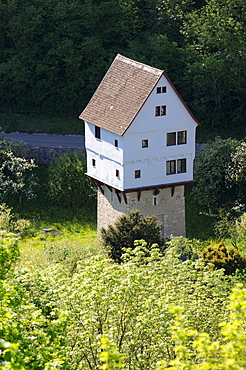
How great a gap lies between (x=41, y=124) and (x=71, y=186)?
40.0ft

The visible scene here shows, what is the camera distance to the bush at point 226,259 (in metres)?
45.3

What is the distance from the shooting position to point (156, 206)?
5300cm

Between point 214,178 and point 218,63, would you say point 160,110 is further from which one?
point 218,63

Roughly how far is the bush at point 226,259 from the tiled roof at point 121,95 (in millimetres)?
9615

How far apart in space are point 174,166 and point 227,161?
7.90 meters

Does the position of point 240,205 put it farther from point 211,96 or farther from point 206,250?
point 211,96

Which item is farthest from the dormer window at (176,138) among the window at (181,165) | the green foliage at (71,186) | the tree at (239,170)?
the green foliage at (71,186)

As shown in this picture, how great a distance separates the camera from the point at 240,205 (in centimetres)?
5550

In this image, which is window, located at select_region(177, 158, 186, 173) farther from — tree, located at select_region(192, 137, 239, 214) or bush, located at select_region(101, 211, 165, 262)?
tree, located at select_region(192, 137, 239, 214)

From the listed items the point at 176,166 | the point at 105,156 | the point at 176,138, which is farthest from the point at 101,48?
the point at 176,166

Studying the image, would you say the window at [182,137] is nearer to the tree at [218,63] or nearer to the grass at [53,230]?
the grass at [53,230]

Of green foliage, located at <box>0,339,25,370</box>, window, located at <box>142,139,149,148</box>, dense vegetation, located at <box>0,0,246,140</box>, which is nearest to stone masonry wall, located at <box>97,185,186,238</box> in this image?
window, located at <box>142,139,149,148</box>

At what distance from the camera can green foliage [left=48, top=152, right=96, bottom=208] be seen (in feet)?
201

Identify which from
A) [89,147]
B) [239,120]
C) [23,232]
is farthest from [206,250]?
[239,120]
